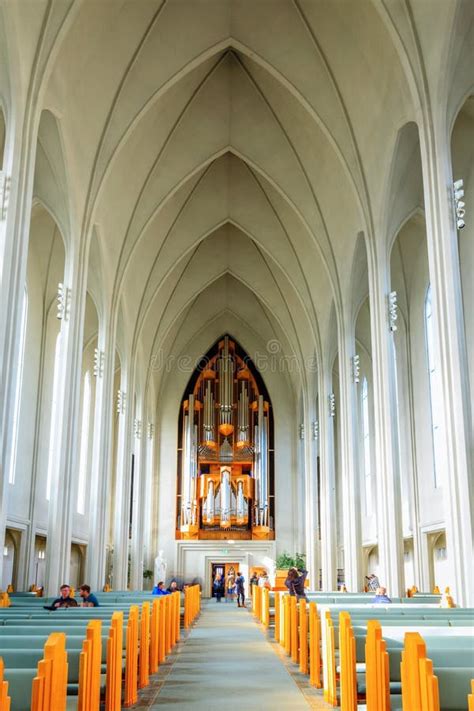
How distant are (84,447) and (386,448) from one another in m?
13.1

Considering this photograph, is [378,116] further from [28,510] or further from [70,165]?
[28,510]

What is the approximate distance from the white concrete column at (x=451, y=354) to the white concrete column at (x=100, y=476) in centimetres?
1034

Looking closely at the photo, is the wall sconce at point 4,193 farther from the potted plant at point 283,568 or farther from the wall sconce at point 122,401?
the potted plant at point 283,568

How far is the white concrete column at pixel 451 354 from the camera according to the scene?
1111 centimetres

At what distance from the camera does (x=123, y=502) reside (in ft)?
76.8

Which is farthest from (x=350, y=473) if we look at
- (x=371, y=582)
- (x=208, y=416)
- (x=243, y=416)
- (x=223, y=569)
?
(x=223, y=569)

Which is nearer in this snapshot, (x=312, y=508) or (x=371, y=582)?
(x=371, y=582)

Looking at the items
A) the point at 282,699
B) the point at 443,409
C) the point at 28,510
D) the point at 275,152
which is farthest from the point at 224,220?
the point at 282,699

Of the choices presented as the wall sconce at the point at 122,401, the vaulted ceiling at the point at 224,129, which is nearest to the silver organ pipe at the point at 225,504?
the vaulted ceiling at the point at 224,129

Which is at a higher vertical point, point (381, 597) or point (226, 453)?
point (226, 453)

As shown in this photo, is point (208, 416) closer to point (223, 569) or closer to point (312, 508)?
point (223, 569)

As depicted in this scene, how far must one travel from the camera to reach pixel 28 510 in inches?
797

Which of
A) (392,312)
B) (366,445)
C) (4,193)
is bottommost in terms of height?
(366,445)

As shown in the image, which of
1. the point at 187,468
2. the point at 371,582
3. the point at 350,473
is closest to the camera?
the point at 350,473
